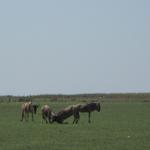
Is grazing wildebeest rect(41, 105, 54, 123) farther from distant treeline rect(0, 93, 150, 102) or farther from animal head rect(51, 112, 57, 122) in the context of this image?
distant treeline rect(0, 93, 150, 102)

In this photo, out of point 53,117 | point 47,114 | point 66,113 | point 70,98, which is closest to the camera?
point 53,117

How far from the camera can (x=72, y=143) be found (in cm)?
2545

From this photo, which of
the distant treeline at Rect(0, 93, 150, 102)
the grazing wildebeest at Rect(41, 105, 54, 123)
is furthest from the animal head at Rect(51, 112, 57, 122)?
the distant treeline at Rect(0, 93, 150, 102)

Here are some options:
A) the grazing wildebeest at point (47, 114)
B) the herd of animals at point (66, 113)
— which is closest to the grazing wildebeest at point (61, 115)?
the herd of animals at point (66, 113)

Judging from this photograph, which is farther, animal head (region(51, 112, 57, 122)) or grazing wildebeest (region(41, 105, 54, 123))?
grazing wildebeest (region(41, 105, 54, 123))

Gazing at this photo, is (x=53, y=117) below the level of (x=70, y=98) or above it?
below

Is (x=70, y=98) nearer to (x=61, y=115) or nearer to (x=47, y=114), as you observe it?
(x=47, y=114)

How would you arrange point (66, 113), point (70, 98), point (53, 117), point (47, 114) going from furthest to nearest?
Answer: point (70, 98) < point (47, 114) < point (66, 113) < point (53, 117)

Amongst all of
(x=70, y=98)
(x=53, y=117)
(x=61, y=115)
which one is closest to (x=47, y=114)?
(x=53, y=117)

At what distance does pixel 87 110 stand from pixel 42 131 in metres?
11.7

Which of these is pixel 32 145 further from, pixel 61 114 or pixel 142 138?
pixel 61 114

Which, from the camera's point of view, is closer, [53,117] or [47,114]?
[53,117]

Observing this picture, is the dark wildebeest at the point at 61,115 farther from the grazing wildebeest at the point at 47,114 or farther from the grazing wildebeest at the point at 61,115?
the grazing wildebeest at the point at 47,114

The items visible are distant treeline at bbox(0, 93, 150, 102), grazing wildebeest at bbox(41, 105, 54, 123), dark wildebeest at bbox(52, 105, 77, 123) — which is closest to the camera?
dark wildebeest at bbox(52, 105, 77, 123)
